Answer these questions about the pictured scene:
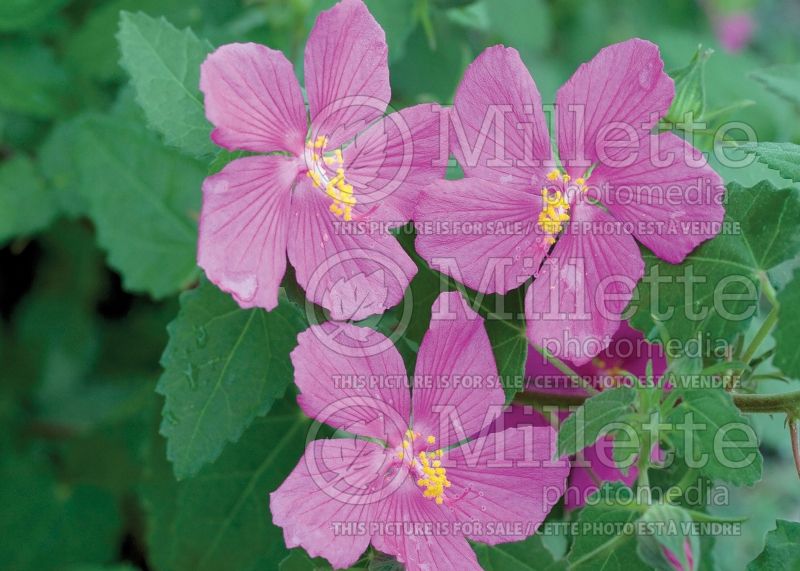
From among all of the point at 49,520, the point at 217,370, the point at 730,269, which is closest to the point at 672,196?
the point at 730,269

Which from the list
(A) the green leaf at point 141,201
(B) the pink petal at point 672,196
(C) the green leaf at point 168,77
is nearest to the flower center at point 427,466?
(B) the pink petal at point 672,196

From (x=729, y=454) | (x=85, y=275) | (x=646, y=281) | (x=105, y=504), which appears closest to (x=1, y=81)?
(x=85, y=275)

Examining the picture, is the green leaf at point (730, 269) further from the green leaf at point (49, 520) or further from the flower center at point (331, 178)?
the green leaf at point (49, 520)

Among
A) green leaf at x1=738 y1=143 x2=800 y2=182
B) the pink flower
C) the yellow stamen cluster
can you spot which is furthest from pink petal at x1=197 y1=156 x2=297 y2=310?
green leaf at x1=738 y1=143 x2=800 y2=182

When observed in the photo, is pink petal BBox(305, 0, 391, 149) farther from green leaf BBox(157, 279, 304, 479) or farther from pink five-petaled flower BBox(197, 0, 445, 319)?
green leaf BBox(157, 279, 304, 479)

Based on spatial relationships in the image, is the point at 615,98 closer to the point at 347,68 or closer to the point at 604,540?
the point at 347,68
